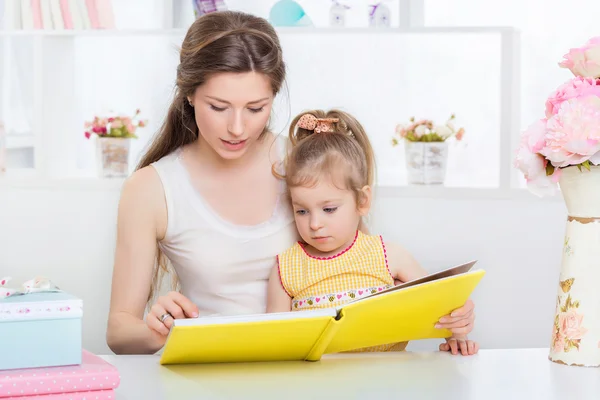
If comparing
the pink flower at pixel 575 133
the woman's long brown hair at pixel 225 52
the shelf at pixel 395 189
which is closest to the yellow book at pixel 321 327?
the pink flower at pixel 575 133

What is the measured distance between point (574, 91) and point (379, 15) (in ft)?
6.88

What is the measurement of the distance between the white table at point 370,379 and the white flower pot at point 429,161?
1.82 metres

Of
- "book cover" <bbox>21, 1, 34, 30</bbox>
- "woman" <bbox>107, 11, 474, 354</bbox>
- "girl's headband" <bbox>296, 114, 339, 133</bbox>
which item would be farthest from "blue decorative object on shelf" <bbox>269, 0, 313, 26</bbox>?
"girl's headband" <bbox>296, 114, 339, 133</bbox>

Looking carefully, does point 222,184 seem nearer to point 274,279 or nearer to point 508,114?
point 274,279

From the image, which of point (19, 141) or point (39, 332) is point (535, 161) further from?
point (19, 141)

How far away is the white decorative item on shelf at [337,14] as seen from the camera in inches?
133

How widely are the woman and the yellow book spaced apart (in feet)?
1.57

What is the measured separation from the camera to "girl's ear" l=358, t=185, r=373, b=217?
1.93 m

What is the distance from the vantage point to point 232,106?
1822mm

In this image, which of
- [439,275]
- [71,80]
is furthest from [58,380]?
[71,80]

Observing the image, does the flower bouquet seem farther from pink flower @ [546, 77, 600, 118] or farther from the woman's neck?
the woman's neck

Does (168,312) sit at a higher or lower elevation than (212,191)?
lower

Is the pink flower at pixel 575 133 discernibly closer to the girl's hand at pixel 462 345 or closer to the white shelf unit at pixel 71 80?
the girl's hand at pixel 462 345

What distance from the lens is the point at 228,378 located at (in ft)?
4.11
